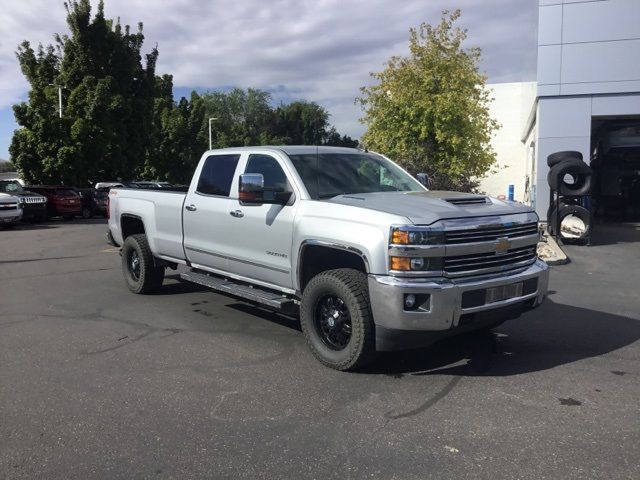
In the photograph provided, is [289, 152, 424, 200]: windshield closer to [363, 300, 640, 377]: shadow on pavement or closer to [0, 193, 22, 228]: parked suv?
[363, 300, 640, 377]: shadow on pavement

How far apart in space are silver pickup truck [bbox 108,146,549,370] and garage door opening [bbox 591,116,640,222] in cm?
1471

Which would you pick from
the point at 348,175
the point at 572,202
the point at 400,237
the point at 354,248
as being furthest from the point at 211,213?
the point at 572,202

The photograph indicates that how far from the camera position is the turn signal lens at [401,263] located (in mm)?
4527

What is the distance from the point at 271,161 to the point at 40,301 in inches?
173

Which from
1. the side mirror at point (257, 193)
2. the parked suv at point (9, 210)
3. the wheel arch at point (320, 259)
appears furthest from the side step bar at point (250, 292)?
the parked suv at point (9, 210)

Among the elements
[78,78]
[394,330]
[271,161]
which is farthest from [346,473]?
[78,78]

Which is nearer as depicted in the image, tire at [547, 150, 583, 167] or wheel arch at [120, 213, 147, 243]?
wheel arch at [120, 213, 147, 243]

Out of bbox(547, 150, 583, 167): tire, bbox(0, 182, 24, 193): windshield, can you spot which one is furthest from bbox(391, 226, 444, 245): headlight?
bbox(0, 182, 24, 193): windshield

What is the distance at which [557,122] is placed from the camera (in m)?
17.5

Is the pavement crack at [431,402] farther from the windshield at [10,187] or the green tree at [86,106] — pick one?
the green tree at [86,106]

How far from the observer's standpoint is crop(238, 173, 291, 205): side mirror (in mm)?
5484

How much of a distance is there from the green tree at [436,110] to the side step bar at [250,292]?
1220cm

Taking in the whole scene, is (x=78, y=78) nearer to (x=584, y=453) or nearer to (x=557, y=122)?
(x=557, y=122)

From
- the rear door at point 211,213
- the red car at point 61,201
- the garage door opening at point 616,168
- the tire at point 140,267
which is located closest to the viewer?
the rear door at point 211,213
